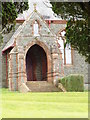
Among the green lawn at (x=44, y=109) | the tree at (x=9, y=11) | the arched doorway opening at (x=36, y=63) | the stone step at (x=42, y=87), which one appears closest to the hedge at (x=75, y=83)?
the stone step at (x=42, y=87)

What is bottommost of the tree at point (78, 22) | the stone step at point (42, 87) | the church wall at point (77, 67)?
the stone step at point (42, 87)

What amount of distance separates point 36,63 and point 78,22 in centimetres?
990

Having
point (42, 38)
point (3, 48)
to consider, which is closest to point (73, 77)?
point (42, 38)

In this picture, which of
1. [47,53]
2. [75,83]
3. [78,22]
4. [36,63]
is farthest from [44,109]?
[36,63]

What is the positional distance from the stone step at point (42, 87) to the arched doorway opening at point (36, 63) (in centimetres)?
232

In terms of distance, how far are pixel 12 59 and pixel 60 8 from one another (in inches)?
341

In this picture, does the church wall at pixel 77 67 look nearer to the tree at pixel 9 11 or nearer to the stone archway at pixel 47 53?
the stone archway at pixel 47 53

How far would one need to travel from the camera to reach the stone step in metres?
25.2

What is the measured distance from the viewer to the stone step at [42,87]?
992 inches

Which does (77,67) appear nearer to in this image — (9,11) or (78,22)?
(78,22)

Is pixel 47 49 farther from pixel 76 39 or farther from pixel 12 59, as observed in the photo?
pixel 76 39

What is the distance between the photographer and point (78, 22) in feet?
68.8

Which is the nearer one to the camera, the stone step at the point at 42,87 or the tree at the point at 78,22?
the tree at the point at 78,22

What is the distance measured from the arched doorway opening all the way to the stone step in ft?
7.61
